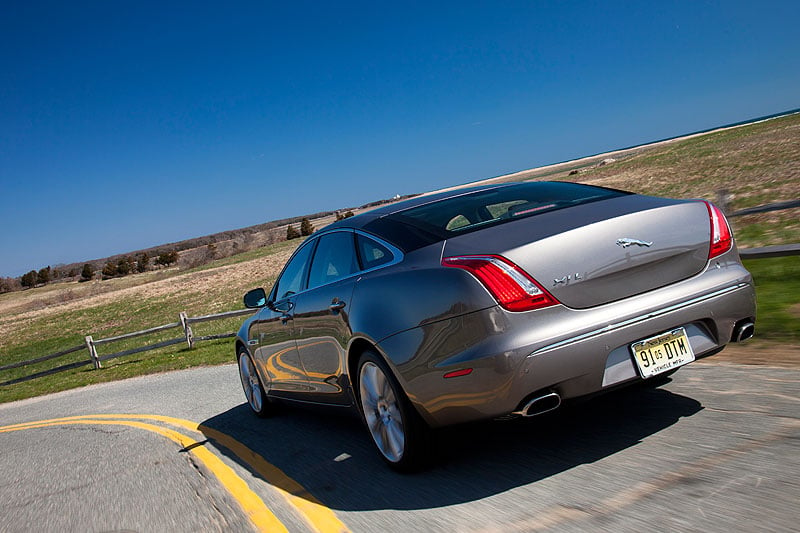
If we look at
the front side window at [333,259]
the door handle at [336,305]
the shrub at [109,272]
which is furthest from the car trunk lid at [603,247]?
the shrub at [109,272]

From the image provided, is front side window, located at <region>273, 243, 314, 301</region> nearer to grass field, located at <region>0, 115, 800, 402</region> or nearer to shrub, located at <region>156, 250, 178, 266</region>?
grass field, located at <region>0, 115, 800, 402</region>

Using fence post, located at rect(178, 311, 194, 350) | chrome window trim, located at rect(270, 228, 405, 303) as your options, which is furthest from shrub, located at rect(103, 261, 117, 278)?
chrome window trim, located at rect(270, 228, 405, 303)

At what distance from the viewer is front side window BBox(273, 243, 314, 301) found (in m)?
5.59

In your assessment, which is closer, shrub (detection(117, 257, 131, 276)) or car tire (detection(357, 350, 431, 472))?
car tire (detection(357, 350, 431, 472))

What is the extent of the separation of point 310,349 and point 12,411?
10.9m

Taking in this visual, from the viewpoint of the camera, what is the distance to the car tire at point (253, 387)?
22.2ft

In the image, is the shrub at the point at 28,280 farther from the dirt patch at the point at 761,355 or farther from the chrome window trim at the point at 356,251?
the dirt patch at the point at 761,355

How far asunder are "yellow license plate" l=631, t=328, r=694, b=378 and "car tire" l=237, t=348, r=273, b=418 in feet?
13.7

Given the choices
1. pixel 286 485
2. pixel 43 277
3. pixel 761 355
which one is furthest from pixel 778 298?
pixel 43 277

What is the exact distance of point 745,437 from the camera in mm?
3551

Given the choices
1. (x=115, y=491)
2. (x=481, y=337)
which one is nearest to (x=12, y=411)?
(x=115, y=491)

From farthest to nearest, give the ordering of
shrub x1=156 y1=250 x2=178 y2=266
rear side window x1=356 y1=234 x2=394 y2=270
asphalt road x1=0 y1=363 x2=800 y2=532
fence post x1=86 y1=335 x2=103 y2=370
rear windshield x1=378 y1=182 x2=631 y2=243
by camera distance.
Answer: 1. shrub x1=156 y1=250 x2=178 y2=266
2. fence post x1=86 y1=335 x2=103 y2=370
3. rear side window x1=356 y1=234 x2=394 y2=270
4. rear windshield x1=378 y1=182 x2=631 y2=243
5. asphalt road x1=0 y1=363 x2=800 y2=532

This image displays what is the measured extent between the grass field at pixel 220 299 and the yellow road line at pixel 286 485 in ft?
13.4

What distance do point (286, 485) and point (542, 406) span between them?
2002mm
